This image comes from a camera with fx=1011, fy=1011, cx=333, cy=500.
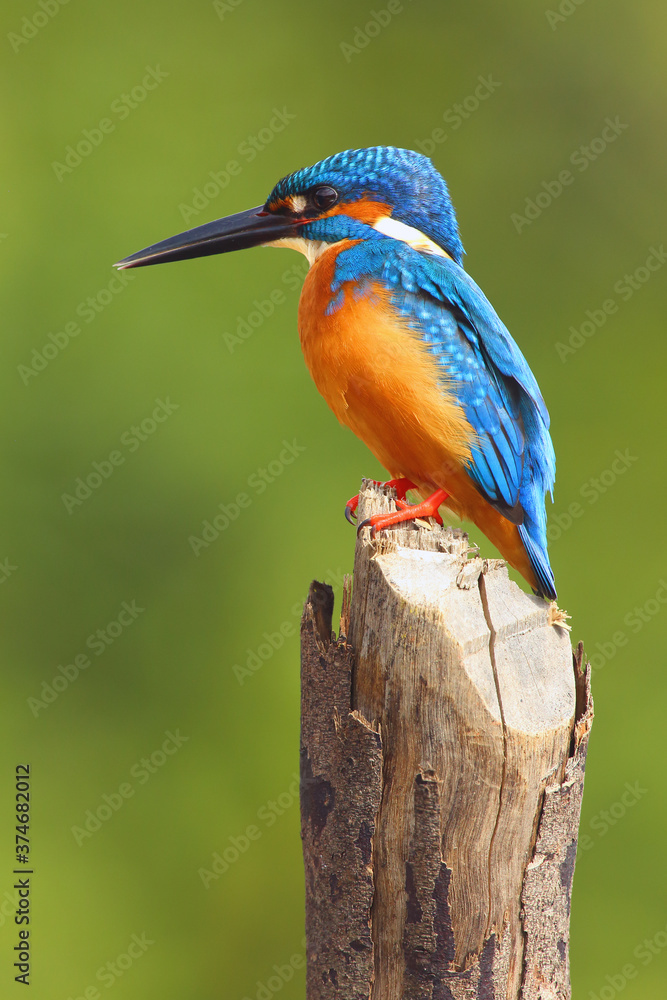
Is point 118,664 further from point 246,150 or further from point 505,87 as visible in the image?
point 505,87

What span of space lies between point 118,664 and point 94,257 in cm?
172

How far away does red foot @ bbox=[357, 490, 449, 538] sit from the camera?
2000 mm

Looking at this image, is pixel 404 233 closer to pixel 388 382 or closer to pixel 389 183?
pixel 389 183

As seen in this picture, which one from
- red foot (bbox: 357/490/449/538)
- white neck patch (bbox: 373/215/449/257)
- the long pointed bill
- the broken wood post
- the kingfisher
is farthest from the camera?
the long pointed bill

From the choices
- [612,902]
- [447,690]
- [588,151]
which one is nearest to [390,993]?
[447,690]

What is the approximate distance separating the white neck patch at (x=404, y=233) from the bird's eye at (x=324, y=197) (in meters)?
0.13

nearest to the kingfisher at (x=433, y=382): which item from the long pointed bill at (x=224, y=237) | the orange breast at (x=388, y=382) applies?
the orange breast at (x=388, y=382)

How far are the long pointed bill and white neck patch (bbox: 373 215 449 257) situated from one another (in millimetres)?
235

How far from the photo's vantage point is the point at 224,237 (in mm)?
2770

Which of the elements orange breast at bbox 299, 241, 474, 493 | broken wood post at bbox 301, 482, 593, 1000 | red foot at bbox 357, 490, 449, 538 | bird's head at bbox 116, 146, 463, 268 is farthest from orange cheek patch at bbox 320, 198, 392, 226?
broken wood post at bbox 301, 482, 593, 1000

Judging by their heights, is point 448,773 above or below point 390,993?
above

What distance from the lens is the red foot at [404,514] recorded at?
2.00 metres

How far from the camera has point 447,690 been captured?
169 cm

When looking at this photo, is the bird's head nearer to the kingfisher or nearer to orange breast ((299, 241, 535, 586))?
the kingfisher
